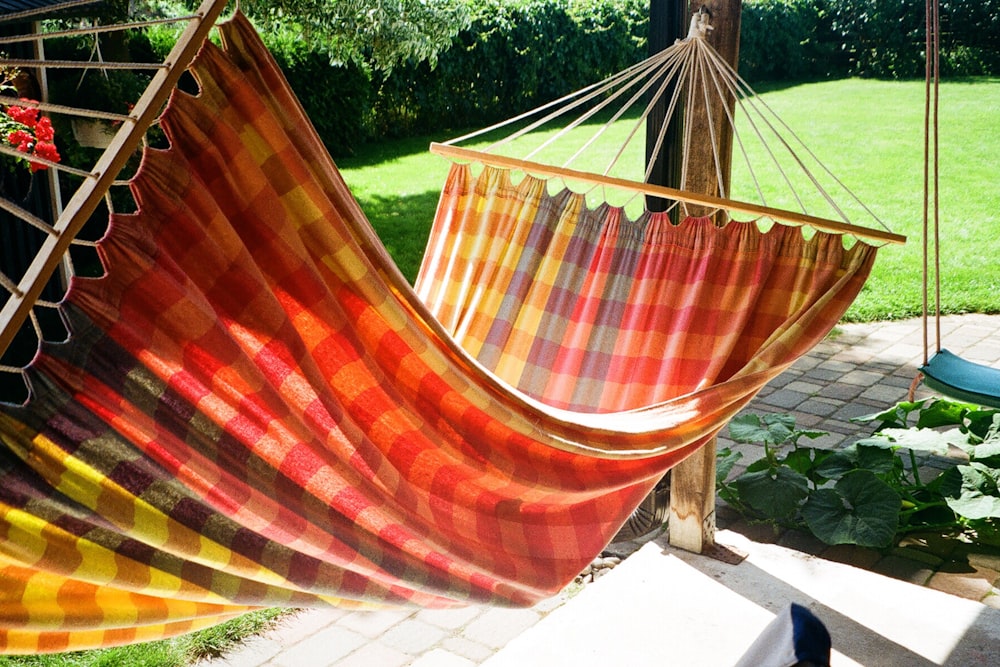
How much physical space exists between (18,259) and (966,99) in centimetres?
863

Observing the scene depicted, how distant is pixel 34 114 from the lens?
3.13 meters

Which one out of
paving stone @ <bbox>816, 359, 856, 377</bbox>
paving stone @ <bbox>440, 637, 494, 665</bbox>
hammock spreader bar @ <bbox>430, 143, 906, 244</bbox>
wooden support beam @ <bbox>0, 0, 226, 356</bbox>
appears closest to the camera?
wooden support beam @ <bbox>0, 0, 226, 356</bbox>

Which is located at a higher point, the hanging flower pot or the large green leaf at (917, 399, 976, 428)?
the hanging flower pot

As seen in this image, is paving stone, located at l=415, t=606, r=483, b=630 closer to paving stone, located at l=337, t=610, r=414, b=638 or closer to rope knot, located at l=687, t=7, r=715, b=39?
paving stone, located at l=337, t=610, r=414, b=638

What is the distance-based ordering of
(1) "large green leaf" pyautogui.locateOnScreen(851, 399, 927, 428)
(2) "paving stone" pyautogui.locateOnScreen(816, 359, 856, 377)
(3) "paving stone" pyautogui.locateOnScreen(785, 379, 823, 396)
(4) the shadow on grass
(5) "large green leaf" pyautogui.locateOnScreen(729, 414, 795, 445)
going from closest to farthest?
1. (5) "large green leaf" pyautogui.locateOnScreen(729, 414, 795, 445)
2. (1) "large green leaf" pyautogui.locateOnScreen(851, 399, 927, 428)
3. (3) "paving stone" pyautogui.locateOnScreen(785, 379, 823, 396)
4. (2) "paving stone" pyautogui.locateOnScreen(816, 359, 856, 377)
5. (4) the shadow on grass

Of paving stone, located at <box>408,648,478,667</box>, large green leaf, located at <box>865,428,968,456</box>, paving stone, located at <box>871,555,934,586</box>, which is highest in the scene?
large green leaf, located at <box>865,428,968,456</box>

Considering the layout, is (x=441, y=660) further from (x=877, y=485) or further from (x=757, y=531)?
(x=877, y=485)

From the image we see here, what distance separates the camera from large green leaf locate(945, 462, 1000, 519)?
2467 millimetres

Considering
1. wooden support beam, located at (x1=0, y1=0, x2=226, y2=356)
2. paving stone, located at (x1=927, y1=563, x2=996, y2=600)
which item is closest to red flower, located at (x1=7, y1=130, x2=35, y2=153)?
wooden support beam, located at (x1=0, y1=0, x2=226, y2=356)

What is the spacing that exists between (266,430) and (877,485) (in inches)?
75.2

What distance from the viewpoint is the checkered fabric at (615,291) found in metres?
1.83

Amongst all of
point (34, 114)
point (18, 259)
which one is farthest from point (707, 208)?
point (18, 259)

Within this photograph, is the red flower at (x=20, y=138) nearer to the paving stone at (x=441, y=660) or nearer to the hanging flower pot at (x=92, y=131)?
the hanging flower pot at (x=92, y=131)

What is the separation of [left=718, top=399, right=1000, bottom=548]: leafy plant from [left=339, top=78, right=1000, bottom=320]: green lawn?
1984 mm
